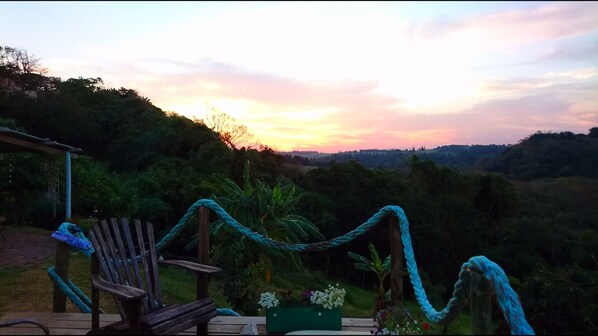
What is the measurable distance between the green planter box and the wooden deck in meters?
0.15

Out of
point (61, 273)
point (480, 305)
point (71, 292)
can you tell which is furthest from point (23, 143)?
point (480, 305)

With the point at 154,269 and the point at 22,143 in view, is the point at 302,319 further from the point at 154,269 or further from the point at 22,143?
the point at 22,143

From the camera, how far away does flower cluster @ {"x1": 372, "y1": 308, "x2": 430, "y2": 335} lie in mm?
3166

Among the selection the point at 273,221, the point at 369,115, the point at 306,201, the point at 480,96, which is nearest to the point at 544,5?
the point at 273,221

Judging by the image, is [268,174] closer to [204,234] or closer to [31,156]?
[31,156]

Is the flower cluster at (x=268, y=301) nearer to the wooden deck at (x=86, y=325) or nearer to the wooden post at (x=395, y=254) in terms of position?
the wooden deck at (x=86, y=325)

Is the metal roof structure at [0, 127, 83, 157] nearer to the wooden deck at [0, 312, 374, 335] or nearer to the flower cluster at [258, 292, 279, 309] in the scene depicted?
the wooden deck at [0, 312, 374, 335]

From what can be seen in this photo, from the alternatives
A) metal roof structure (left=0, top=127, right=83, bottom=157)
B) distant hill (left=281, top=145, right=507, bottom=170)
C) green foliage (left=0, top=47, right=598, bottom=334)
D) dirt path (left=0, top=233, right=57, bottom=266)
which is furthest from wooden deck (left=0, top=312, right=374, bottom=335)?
distant hill (left=281, top=145, right=507, bottom=170)

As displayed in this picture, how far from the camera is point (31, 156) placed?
1285cm

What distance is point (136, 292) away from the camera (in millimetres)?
3117

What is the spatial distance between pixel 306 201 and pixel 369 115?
7145 mm

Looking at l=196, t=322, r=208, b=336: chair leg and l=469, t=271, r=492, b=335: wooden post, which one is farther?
l=196, t=322, r=208, b=336: chair leg

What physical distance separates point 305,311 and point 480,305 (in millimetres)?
1806

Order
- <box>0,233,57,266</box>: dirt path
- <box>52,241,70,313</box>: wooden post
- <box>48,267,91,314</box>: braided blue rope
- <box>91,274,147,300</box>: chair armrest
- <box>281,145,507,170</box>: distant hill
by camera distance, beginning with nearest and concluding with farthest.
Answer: <box>91,274,147,300</box>: chair armrest < <box>48,267,91,314</box>: braided blue rope < <box>52,241,70,313</box>: wooden post < <box>0,233,57,266</box>: dirt path < <box>281,145,507,170</box>: distant hill
